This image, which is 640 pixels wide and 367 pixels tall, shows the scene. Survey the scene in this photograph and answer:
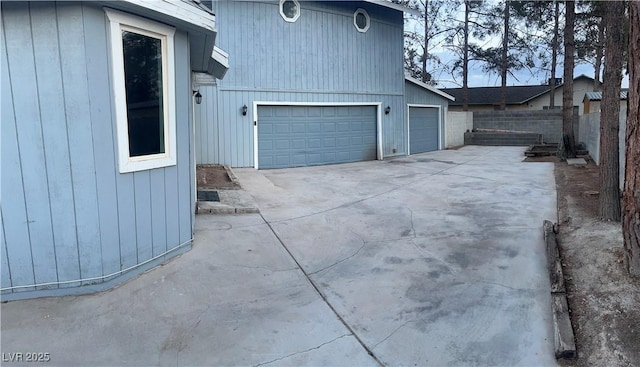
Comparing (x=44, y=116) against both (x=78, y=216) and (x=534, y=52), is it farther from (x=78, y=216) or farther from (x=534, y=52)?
(x=534, y=52)

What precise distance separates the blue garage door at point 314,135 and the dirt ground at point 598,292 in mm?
8106

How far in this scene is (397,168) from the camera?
12.4 meters

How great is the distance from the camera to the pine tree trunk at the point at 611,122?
5504 mm

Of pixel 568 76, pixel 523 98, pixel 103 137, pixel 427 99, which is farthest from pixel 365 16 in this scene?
pixel 523 98

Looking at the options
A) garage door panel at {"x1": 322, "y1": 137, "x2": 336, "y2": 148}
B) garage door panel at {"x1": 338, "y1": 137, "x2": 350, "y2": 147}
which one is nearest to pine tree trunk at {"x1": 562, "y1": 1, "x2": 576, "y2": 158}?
garage door panel at {"x1": 338, "y1": 137, "x2": 350, "y2": 147}

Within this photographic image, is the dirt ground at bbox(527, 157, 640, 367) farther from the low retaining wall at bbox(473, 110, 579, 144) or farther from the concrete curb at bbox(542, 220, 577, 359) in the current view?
the low retaining wall at bbox(473, 110, 579, 144)

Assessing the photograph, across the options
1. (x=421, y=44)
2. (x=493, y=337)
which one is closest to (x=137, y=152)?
(x=493, y=337)

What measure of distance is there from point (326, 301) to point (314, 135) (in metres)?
9.92

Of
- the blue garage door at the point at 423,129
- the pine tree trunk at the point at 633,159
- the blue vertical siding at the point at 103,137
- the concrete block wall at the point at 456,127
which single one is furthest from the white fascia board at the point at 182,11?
the concrete block wall at the point at 456,127

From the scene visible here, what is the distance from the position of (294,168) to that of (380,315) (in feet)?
30.8

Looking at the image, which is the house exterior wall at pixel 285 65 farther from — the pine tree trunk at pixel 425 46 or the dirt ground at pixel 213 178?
the pine tree trunk at pixel 425 46

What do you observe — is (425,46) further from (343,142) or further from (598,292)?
(598,292)

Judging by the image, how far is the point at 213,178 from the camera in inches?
375

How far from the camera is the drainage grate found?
7098mm
